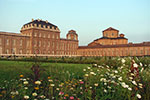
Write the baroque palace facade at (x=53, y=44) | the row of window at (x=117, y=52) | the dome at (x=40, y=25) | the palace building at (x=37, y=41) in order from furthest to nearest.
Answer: the dome at (x=40, y=25)
the row of window at (x=117, y=52)
the baroque palace facade at (x=53, y=44)
the palace building at (x=37, y=41)

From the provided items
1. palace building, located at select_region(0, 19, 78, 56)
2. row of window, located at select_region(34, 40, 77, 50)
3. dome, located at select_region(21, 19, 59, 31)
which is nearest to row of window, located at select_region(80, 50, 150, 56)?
row of window, located at select_region(34, 40, 77, 50)

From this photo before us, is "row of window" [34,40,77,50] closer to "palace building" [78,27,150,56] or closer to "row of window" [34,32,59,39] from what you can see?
"row of window" [34,32,59,39]

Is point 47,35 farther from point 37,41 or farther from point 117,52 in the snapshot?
point 117,52

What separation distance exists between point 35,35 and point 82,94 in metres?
44.8

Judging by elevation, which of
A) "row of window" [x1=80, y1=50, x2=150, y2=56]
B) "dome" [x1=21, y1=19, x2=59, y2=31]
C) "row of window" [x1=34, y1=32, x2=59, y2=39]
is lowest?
"row of window" [x1=80, y1=50, x2=150, y2=56]

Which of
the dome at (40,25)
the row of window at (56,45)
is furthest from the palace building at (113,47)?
the dome at (40,25)

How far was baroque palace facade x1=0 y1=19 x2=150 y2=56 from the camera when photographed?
140 ft

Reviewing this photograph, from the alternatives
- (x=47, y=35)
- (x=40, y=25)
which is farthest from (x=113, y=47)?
(x=40, y=25)

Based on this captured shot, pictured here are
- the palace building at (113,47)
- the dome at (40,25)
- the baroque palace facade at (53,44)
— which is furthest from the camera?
the dome at (40,25)

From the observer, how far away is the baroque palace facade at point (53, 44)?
42750 mm

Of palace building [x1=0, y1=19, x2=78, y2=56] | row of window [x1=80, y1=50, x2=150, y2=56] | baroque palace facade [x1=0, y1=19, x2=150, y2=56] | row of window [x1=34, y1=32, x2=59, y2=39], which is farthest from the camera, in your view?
row of window [x1=34, y1=32, x2=59, y2=39]

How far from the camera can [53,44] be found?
53.3 meters

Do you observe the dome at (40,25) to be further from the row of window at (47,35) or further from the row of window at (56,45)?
the row of window at (56,45)

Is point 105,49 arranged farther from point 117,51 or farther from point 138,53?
point 138,53
